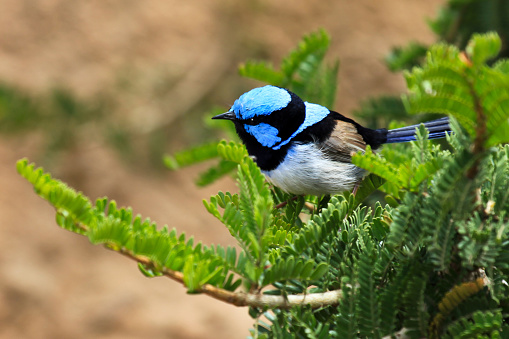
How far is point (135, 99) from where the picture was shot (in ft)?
19.1

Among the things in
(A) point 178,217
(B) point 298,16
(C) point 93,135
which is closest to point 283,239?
(C) point 93,135

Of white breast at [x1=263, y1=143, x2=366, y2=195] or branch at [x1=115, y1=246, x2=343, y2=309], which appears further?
white breast at [x1=263, y1=143, x2=366, y2=195]

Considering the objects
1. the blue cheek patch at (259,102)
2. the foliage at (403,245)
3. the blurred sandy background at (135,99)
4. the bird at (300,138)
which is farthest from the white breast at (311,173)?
the blurred sandy background at (135,99)

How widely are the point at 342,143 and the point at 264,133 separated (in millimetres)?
417

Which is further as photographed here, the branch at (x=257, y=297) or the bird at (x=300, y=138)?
the bird at (x=300, y=138)

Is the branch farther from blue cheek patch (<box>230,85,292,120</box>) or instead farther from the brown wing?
the brown wing

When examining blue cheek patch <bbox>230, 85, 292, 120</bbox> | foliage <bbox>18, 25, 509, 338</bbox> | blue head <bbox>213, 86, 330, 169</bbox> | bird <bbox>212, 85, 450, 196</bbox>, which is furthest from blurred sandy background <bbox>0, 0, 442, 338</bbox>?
foliage <bbox>18, 25, 509, 338</bbox>

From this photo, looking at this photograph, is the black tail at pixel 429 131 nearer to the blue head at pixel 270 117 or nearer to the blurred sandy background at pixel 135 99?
the blue head at pixel 270 117

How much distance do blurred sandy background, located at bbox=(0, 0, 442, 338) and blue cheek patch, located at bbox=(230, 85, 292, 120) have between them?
216 cm

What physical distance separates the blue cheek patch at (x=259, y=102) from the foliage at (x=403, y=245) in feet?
4.22

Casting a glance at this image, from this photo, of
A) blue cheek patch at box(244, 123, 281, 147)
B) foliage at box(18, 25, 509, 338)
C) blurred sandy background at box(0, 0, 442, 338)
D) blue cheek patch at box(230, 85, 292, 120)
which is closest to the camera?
foliage at box(18, 25, 509, 338)

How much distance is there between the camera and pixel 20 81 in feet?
19.2

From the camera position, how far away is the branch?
108 centimetres

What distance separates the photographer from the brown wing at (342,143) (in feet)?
8.96
